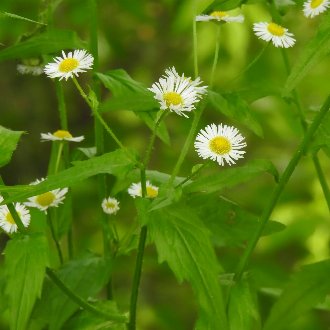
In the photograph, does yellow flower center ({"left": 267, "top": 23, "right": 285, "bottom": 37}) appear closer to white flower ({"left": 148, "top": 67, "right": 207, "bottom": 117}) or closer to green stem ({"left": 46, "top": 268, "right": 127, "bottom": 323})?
white flower ({"left": 148, "top": 67, "right": 207, "bottom": 117})

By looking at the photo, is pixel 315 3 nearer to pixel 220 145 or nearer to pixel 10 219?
pixel 220 145

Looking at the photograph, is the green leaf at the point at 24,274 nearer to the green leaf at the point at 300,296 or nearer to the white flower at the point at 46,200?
the white flower at the point at 46,200

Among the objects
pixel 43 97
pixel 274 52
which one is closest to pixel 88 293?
pixel 274 52

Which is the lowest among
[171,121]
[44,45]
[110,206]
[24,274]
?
[24,274]

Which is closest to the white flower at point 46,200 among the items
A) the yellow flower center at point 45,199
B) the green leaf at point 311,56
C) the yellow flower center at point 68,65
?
the yellow flower center at point 45,199

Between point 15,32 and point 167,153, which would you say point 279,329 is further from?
point 167,153

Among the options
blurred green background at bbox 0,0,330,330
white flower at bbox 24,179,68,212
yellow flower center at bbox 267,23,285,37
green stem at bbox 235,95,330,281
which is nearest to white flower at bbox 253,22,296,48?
yellow flower center at bbox 267,23,285,37

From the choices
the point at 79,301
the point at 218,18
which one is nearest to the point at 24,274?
the point at 79,301
